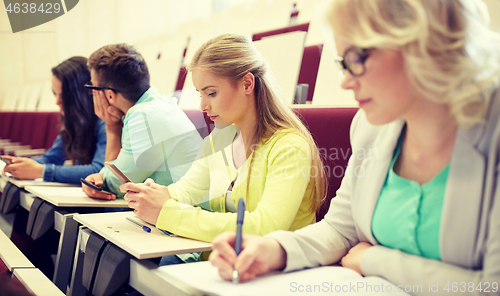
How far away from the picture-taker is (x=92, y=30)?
4.88ft

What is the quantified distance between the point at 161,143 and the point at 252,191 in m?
0.25

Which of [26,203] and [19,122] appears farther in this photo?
[19,122]

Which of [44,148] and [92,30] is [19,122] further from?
[92,30]

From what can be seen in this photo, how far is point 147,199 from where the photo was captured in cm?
59

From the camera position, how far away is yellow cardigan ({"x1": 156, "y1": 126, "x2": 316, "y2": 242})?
54 centimetres

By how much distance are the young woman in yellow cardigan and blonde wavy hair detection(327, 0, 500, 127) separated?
10.7 inches

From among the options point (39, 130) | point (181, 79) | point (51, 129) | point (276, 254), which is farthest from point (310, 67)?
point (39, 130)

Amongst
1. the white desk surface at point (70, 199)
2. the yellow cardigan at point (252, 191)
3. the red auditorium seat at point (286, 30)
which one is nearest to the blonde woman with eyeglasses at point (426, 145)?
the yellow cardigan at point (252, 191)

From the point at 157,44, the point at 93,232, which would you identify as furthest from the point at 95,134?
the point at 157,44

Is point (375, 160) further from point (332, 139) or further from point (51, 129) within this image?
point (51, 129)

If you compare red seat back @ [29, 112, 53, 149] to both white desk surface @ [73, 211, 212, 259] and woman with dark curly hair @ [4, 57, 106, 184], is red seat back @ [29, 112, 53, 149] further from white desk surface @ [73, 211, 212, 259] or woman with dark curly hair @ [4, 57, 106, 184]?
white desk surface @ [73, 211, 212, 259]

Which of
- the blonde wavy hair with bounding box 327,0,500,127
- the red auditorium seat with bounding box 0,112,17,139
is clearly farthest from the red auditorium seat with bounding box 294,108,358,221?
the red auditorium seat with bounding box 0,112,17,139

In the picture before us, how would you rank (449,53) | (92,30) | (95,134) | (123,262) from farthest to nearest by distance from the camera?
(92,30)
(95,134)
(123,262)
(449,53)

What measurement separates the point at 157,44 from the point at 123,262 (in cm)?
172
